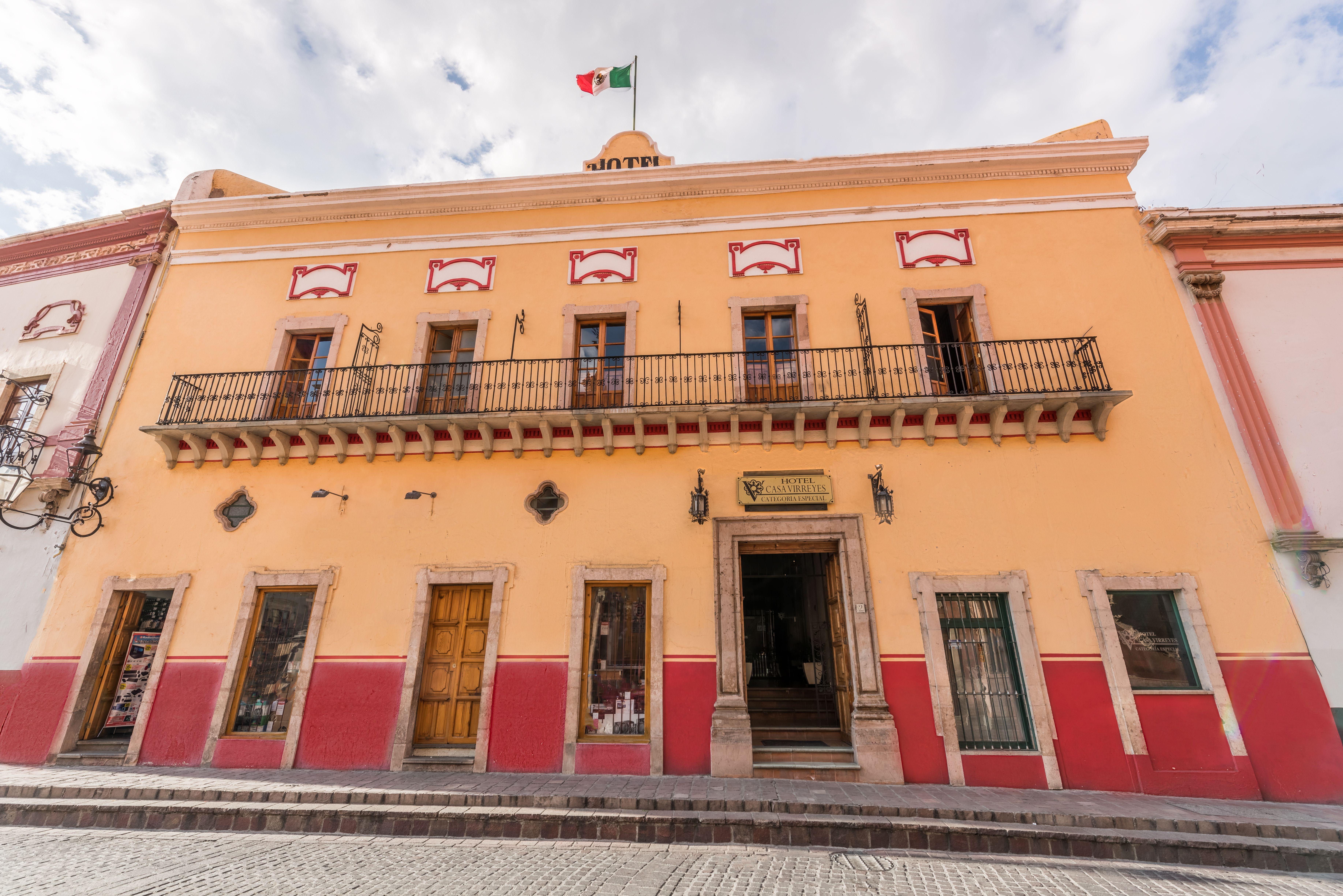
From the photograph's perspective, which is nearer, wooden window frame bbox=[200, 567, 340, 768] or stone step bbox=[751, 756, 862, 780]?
stone step bbox=[751, 756, 862, 780]

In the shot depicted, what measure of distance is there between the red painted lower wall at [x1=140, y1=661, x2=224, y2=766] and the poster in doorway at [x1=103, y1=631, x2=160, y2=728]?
0.64 m

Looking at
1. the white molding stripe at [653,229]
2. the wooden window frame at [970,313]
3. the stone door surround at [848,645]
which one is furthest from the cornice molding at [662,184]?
the stone door surround at [848,645]

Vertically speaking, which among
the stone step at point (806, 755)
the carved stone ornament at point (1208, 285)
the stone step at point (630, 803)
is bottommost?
the stone step at point (630, 803)

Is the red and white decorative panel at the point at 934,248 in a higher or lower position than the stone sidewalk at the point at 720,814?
higher

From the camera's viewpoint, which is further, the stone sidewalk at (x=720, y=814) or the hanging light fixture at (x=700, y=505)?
the hanging light fixture at (x=700, y=505)

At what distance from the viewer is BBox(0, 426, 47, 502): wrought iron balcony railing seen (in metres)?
9.16

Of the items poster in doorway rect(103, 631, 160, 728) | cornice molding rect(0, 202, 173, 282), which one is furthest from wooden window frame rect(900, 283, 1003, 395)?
cornice molding rect(0, 202, 173, 282)

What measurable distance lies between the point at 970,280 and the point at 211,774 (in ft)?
44.5

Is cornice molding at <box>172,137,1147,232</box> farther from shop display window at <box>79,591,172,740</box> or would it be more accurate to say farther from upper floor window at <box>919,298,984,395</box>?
shop display window at <box>79,591,172,740</box>

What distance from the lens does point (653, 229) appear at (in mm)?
10078

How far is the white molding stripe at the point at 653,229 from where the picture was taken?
9.59m

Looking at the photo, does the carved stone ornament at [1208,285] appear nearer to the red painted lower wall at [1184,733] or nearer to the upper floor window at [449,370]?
the red painted lower wall at [1184,733]

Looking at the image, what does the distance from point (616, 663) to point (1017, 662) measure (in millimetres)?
5572

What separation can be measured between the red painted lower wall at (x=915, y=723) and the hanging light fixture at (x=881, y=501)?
2.01 metres
